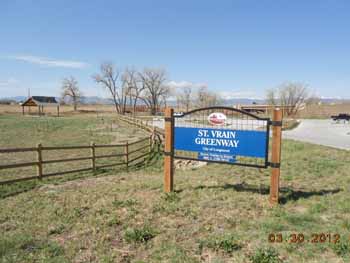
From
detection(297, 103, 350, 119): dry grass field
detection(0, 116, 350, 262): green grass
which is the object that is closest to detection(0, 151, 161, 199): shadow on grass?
detection(0, 116, 350, 262): green grass

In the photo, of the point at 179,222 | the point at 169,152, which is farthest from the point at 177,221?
the point at 169,152

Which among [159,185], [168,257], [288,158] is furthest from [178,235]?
[288,158]

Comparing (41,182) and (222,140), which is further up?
(222,140)

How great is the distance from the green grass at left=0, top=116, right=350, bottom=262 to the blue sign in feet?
2.76

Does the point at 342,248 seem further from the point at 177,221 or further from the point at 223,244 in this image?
the point at 177,221

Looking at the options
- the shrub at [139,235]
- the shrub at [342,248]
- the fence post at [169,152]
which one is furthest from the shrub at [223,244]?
the fence post at [169,152]

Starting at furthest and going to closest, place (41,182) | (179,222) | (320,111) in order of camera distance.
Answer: (320,111)
(41,182)
(179,222)

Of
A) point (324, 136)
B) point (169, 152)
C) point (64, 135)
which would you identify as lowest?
point (64, 135)
